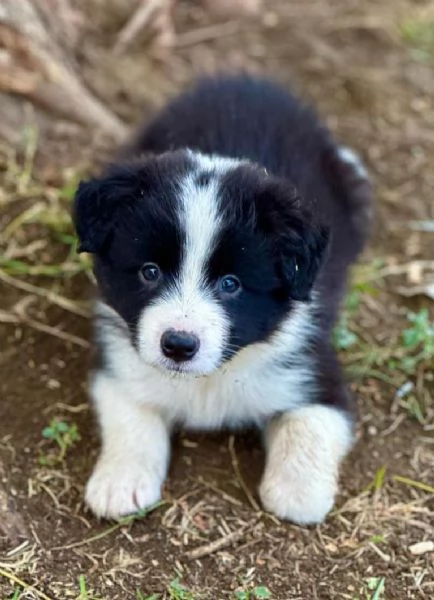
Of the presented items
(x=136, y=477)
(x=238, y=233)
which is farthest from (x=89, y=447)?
(x=238, y=233)

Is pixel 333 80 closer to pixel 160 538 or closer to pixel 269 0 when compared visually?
pixel 269 0

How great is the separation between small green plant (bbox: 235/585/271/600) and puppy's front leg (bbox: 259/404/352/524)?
39 cm

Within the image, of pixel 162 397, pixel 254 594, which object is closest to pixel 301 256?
pixel 162 397

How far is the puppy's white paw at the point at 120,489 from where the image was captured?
4031mm

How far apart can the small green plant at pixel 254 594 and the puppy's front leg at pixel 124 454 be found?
1.82 feet

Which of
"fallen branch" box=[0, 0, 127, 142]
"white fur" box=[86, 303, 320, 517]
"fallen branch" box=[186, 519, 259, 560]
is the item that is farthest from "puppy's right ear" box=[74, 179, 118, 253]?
"fallen branch" box=[0, 0, 127, 142]

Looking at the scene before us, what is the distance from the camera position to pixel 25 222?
5465mm

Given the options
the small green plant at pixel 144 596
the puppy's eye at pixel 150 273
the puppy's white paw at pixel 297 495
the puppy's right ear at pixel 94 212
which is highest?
the puppy's right ear at pixel 94 212

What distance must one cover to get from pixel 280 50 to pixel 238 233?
4.15 meters

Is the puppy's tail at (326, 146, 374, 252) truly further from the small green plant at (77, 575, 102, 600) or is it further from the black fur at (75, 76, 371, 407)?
the small green plant at (77, 575, 102, 600)

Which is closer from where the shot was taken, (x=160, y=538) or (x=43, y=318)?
(x=160, y=538)

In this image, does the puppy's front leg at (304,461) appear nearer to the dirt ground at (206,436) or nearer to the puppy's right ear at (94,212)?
the dirt ground at (206,436)

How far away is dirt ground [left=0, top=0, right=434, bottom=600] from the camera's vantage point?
3.86 metres

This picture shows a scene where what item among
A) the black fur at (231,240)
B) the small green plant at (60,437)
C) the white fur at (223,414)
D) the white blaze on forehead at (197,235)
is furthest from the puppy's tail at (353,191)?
the small green plant at (60,437)
